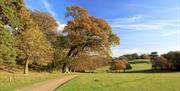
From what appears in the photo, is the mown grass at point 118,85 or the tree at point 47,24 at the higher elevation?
the tree at point 47,24

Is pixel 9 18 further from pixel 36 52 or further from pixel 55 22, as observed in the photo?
pixel 55 22

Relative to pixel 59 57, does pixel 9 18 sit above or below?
above

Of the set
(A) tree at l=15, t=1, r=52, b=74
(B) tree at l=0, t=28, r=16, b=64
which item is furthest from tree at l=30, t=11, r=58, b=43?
(B) tree at l=0, t=28, r=16, b=64

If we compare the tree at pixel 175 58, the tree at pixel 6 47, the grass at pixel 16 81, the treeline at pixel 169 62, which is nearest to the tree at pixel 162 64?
the treeline at pixel 169 62

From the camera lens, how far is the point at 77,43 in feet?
185

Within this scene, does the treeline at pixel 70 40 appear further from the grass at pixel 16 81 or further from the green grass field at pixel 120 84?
the green grass field at pixel 120 84

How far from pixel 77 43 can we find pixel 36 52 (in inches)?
533

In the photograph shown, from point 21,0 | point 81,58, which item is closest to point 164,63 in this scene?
point 81,58

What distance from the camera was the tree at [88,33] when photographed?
54.3m

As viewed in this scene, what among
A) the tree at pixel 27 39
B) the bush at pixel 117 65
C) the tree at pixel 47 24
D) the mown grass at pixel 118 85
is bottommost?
the mown grass at pixel 118 85

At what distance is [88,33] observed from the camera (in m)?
55.3

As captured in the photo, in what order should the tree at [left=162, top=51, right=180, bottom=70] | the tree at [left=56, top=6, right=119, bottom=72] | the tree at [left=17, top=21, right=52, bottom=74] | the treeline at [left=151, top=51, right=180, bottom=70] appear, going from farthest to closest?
1. the treeline at [left=151, top=51, right=180, bottom=70]
2. the tree at [left=162, top=51, right=180, bottom=70]
3. the tree at [left=56, top=6, right=119, bottom=72]
4. the tree at [left=17, top=21, right=52, bottom=74]

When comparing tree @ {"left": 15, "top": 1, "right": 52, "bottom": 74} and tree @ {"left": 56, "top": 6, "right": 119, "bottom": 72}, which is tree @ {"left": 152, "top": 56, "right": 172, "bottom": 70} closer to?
tree @ {"left": 56, "top": 6, "right": 119, "bottom": 72}

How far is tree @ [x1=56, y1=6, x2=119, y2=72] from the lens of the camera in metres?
54.3
